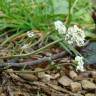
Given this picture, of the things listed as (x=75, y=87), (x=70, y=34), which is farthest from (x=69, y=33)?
(x=75, y=87)

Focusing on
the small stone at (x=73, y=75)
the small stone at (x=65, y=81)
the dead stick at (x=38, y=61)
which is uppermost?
the dead stick at (x=38, y=61)

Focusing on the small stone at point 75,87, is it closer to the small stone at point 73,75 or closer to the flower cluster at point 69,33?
the small stone at point 73,75

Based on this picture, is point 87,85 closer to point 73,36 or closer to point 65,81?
point 65,81

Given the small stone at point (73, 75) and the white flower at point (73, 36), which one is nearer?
the white flower at point (73, 36)

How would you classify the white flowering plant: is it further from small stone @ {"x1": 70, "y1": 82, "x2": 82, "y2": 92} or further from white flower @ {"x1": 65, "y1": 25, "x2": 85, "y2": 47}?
small stone @ {"x1": 70, "y1": 82, "x2": 82, "y2": 92}

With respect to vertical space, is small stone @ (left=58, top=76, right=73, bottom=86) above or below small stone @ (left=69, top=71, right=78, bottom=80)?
below

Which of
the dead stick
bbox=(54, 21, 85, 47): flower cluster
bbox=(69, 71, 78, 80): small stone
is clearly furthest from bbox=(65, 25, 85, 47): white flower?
bbox=(69, 71, 78, 80): small stone

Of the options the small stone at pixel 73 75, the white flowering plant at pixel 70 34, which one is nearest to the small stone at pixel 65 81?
the small stone at pixel 73 75

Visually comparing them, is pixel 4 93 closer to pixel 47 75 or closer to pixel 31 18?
pixel 47 75
